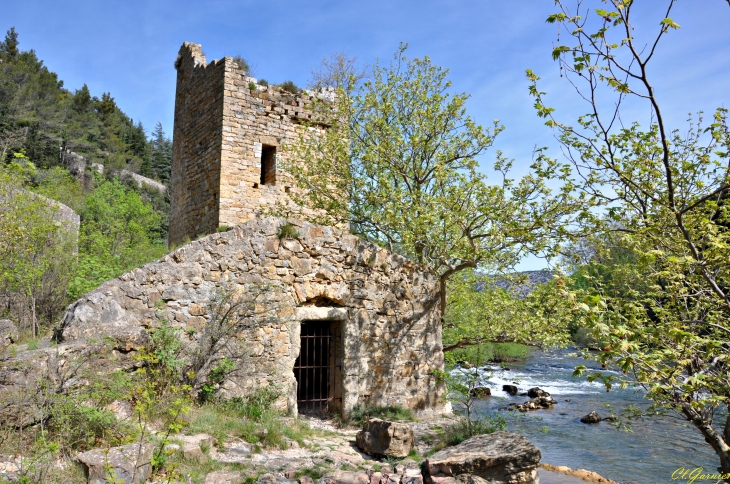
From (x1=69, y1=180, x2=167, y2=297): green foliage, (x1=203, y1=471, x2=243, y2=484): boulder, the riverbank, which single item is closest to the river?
the riverbank

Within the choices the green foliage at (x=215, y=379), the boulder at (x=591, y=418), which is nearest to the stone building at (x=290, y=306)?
the green foliage at (x=215, y=379)

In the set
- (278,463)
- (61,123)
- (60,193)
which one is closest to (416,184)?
(278,463)

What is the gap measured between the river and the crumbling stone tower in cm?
638

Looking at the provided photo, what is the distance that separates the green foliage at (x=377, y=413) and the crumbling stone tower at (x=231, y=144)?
5.19 metres

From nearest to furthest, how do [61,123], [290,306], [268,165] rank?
[290,306] < [268,165] < [61,123]

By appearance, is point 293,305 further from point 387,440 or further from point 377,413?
point 387,440

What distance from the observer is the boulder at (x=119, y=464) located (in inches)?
154

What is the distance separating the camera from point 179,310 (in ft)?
20.3

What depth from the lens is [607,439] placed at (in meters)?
10.5

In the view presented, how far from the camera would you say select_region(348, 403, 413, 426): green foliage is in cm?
732

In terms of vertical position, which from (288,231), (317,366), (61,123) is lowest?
(317,366)

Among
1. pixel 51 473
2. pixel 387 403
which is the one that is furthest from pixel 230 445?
pixel 387 403

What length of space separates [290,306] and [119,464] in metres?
3.32

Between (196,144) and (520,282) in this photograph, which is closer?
(520,282)
